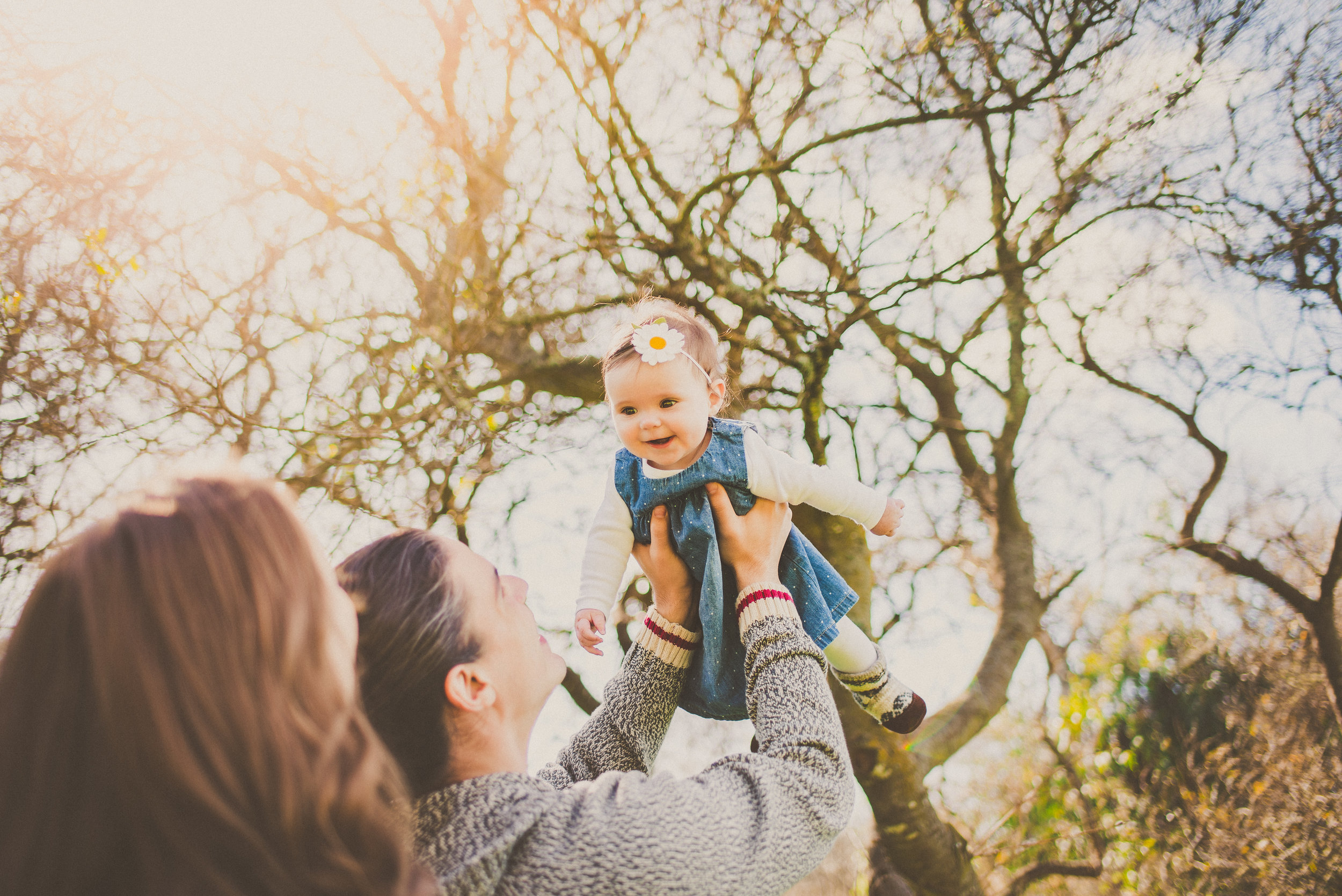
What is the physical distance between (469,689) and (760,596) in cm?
74

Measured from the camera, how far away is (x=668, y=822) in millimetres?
1221

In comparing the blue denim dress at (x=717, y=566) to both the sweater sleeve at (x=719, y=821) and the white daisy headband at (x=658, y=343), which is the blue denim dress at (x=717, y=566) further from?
the sweater sleeve at (x=719, y=821)

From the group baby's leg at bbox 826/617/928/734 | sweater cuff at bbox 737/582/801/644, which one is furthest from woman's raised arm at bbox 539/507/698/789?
baby's leg at bbox 826/617/928/734

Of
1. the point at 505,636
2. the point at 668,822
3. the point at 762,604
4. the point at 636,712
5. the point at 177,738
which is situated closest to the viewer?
the point at 177,738

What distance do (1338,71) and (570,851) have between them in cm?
531

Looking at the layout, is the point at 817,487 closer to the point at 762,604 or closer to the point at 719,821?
the point at 762,604

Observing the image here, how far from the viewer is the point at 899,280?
10.1ft

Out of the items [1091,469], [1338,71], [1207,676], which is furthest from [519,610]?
[1207,676]

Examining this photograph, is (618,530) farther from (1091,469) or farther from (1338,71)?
(1091,469)

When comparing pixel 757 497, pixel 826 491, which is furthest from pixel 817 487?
pixel 757 497

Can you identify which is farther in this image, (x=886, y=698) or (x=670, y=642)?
(x=886, y=698)

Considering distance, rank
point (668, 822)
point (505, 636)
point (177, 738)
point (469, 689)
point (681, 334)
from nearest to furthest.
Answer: point (177, 738) < point (668, 822) < point (469, 689) < point (505, 636) < point (681, 334)

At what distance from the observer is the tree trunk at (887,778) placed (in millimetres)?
4207

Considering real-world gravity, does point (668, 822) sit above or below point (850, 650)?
below
